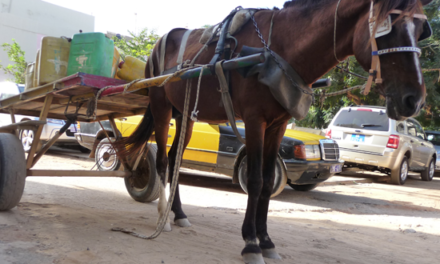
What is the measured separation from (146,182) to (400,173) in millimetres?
7960

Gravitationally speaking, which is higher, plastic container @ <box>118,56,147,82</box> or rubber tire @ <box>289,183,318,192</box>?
plastic container @ <box>118,56,147,82</box>

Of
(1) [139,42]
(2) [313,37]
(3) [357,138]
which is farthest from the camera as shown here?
(1) [139,42]

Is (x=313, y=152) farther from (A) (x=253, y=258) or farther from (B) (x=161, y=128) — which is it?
(A) (x=253, y=258)

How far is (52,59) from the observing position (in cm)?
444

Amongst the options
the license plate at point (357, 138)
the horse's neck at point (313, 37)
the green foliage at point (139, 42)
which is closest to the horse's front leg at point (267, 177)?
the horse's neck at point (313, 37)

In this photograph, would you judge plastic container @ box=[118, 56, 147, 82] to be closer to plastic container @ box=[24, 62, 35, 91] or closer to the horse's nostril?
plastic container @ box=[24, 62, 35, 91]

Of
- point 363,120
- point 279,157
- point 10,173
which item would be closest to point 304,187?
point 279,157

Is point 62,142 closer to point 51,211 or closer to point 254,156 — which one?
point 51,211

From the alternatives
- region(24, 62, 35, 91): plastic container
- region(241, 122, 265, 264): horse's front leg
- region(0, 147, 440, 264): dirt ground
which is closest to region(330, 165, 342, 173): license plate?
region(0, 147, 440, 264): dirt ground

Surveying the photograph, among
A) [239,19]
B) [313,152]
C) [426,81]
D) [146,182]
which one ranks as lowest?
[146,182]

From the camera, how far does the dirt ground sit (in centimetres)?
303

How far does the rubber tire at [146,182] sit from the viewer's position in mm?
5254

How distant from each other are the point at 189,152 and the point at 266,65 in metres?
4.95

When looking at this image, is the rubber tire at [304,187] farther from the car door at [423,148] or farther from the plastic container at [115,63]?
the car door at [423,148]
